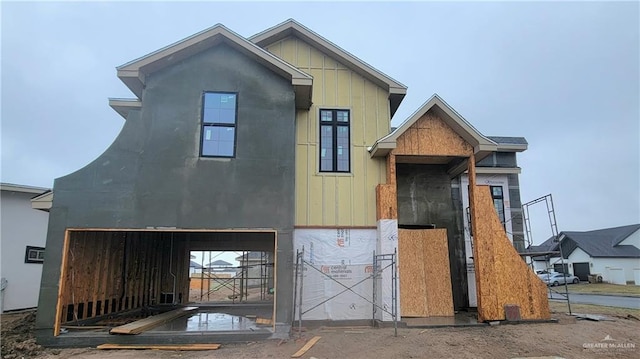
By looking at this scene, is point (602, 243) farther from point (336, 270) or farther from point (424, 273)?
point (336, 270)

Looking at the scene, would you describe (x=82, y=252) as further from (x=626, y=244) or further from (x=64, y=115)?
(x=626, y=244)

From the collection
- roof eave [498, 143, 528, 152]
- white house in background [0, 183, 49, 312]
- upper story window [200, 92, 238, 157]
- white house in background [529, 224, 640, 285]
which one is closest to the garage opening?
upper story window [200, 92, 238, 157]

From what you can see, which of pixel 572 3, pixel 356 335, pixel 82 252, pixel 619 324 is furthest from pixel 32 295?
pixel 572 3

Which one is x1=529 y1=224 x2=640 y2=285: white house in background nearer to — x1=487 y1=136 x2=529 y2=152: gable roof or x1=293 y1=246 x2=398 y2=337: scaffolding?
x1=487 y1=136 x2=529 y2=152: gable roof

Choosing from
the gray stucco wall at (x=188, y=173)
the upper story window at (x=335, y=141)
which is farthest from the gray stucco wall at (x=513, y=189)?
the gray stucco wall at (x=188, y=173)

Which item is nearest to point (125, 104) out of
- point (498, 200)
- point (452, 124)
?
point (452, 124)

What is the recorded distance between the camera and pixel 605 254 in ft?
136

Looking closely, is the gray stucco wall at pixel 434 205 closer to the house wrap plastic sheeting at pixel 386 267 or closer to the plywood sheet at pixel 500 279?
the plywood sheet at pixel 500 279

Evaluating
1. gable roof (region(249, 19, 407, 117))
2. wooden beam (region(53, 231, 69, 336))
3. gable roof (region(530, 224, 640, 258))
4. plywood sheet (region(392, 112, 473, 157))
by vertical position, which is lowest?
wooden beam (region(53, 231, 69, 336))

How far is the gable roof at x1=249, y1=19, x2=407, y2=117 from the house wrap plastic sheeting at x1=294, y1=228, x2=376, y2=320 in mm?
4847

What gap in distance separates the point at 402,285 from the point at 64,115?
4212 centimetres

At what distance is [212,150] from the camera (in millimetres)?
10344

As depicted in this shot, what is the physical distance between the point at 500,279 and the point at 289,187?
6.66 m

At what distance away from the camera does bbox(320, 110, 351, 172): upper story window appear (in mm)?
12039
